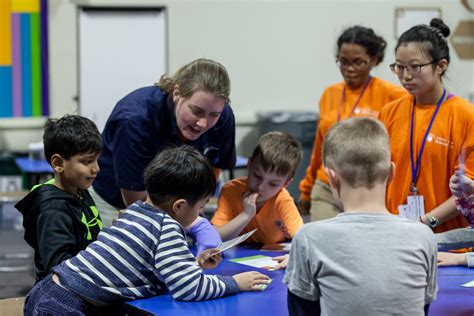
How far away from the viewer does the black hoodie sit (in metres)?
2.16

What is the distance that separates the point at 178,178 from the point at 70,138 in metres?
0.53

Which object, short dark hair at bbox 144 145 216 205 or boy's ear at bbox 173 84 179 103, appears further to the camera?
boy's ear at bbox 173 84 179 103

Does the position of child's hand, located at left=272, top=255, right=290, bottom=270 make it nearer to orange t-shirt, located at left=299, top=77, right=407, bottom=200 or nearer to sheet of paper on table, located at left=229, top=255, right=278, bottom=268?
sheet of paper on table, located at left=229, top=255, right=278, bottom=268

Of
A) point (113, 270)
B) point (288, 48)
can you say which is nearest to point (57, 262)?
point (113, 270)

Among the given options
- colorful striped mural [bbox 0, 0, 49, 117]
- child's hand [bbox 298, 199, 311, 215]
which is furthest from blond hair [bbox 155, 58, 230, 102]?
colorful striped mural [bbox 0, 0, 49, 117]

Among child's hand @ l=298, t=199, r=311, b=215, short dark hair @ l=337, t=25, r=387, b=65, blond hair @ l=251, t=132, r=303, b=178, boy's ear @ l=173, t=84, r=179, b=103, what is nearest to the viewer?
boy's ear @ l=173, t=84, r=179, b=103

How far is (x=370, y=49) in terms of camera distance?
156 inches

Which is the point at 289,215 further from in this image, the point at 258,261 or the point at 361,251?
the point at 361,251

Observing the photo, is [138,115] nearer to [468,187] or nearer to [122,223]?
[122,223]

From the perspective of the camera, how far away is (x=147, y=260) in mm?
2014

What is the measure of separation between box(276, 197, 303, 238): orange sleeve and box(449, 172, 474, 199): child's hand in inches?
35.7

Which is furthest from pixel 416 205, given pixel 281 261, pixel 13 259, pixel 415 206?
pixel 13 259

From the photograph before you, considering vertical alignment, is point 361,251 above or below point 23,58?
below

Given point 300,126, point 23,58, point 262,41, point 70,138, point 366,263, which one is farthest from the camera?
point 262,41
